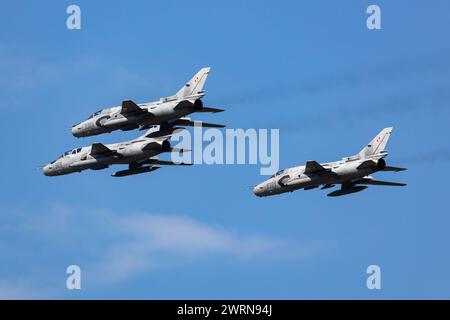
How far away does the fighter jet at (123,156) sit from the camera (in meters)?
146

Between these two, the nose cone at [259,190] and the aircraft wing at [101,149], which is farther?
the nose cone at [259,190]

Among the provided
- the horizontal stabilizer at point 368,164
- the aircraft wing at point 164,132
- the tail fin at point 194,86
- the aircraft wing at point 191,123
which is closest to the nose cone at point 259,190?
the aircraft wing at point 191,123

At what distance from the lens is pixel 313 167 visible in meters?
146

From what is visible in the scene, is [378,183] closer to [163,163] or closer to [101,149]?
[163,163]

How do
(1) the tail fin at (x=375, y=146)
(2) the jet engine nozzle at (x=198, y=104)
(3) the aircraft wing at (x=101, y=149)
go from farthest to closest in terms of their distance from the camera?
(3) the aircraft wing at (x=101, y=149) → (1) the tail fin at (x=375, y=146) → (2) the jet engine nozzle at (x=198, y=104)

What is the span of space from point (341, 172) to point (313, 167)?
2.81 m

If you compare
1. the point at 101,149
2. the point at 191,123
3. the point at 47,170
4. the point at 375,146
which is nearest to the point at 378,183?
the point at 375,146

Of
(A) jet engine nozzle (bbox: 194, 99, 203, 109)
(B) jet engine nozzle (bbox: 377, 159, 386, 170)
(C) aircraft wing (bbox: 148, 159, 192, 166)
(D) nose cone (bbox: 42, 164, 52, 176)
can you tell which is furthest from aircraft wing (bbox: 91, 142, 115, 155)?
(B) jet engine nozzle (bbox: 377, 159, 386, 170)

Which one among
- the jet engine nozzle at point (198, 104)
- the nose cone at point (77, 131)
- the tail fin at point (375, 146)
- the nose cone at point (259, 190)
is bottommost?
the nose cone at point (259, 190)

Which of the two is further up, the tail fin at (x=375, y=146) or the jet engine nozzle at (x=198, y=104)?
the jet engine nozzle at (x=198, y=104)

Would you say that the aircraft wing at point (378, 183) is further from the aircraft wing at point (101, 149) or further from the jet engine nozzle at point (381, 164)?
the aircraft wing at point (101, 149)

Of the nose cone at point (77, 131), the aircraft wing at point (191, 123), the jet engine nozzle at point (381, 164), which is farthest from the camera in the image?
the nose cone at point (77, 131)
